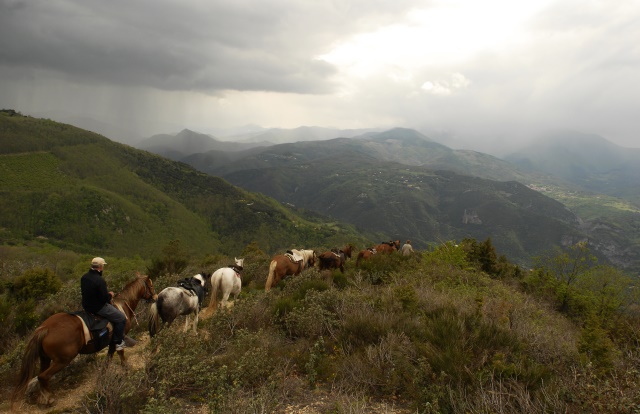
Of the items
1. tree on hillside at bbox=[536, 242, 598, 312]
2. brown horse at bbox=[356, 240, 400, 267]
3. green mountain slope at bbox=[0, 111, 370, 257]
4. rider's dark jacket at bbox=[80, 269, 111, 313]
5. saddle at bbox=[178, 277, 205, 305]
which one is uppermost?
rider's dark jacket at bbox=[80, 269, 111, 313]

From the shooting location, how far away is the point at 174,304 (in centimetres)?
748

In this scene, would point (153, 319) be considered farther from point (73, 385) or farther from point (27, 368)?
point (27, 368)

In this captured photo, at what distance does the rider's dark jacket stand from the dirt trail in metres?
1.00

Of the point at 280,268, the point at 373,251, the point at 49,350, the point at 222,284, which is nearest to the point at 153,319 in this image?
the point at 49,350

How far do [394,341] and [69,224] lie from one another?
446 feet

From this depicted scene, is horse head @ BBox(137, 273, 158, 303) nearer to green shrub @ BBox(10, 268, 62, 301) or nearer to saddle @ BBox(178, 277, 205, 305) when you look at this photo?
saddle @ BBox(178, 277, 205, 305)

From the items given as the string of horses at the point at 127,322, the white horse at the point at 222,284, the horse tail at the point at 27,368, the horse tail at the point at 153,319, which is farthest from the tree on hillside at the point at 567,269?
the horse tail at the point at 27,368

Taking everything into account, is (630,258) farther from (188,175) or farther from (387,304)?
(188,175)

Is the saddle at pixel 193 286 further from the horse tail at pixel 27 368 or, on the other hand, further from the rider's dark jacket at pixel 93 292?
the horse tail at pixel 27 368

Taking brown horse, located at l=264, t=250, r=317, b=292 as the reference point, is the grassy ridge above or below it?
above

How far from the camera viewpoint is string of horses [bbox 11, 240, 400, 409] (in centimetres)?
482

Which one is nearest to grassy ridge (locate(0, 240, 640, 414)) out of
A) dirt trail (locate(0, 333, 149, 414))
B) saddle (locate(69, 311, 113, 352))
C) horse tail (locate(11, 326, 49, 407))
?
dirt trail (locate(0, 333, 149, 414))

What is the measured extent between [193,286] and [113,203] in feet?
436

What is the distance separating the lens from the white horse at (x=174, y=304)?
725 centimetres
